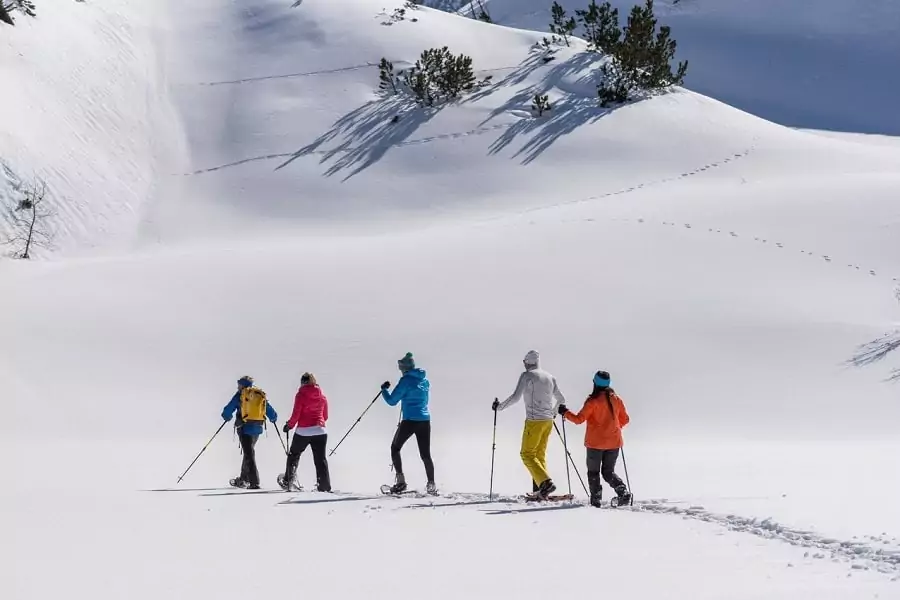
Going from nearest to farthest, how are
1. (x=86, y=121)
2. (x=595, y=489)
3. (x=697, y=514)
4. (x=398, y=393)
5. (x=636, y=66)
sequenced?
(x=697, y=514)
(x=595, y=489)
(x=398, y=393)
(x=86, y=121)
(x=636, y=66)

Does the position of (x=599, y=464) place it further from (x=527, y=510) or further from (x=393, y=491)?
(x=393, y=491)

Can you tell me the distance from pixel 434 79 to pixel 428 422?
950 inches

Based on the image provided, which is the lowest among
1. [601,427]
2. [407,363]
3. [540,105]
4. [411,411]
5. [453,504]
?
[453,504]

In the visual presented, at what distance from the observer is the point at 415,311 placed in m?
17.8

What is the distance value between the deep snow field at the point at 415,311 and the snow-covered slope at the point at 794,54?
17.7 meters

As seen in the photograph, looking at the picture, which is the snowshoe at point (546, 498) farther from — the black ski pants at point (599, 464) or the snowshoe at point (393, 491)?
the snowshoe at point (393, 491)

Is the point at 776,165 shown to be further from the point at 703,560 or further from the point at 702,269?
the point at 703,560

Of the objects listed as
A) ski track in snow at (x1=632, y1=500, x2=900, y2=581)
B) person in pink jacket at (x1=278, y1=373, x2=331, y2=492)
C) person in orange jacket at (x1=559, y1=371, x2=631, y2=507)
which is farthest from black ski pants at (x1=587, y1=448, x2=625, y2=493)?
person in pink jacket at (x1=278, y1=373, x2=331, y2=492)

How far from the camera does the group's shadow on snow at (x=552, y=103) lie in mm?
29688

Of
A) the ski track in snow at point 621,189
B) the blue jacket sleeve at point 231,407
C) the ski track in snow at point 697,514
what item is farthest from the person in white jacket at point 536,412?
the ski track in snow at point 621,189

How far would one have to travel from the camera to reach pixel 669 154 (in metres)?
28.8

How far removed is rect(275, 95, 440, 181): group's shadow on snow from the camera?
29.3 m

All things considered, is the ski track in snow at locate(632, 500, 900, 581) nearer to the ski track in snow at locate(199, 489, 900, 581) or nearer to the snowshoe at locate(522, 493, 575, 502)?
the ski track in snow at locate(199, 489, 900, 581)

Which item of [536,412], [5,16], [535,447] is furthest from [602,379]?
[5,16]
